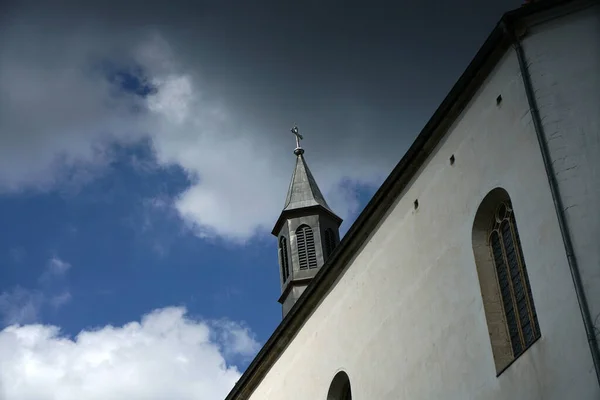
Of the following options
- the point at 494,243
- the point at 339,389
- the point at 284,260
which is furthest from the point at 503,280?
the point at 284,260

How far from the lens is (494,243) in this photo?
18.2m

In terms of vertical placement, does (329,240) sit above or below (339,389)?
above

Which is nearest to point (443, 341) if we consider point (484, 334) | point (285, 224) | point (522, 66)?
point (484, 334)

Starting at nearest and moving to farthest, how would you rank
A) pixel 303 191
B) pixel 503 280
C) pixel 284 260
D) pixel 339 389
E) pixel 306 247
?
1. pixel 503 280
2. pixel 339 389
3. pixel 306 247
4. pixel 284 260
5. pixel 303 191

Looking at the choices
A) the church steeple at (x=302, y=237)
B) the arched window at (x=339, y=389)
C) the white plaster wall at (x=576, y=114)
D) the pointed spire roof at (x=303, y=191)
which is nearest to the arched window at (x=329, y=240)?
the church steeple at (x=302, y=237)

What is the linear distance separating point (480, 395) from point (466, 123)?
540 centimetres

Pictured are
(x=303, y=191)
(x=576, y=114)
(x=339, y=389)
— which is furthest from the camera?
(x=303, y=191)

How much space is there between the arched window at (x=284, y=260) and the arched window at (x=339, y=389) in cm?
1191

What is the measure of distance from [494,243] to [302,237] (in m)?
17.5

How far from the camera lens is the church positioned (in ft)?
50.9

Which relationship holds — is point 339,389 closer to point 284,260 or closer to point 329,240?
Answer: point 329,240

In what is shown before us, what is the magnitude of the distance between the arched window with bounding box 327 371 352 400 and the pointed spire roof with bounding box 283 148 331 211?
1310 cm

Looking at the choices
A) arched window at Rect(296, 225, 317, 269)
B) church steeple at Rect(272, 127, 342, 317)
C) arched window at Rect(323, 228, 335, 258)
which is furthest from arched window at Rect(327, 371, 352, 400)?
arched window at Rect(323, 228, 335, 258)

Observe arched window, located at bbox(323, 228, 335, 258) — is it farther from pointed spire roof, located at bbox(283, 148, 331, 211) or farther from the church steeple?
pointed spire roof, located at bbox(283, 148, 331, 211)
